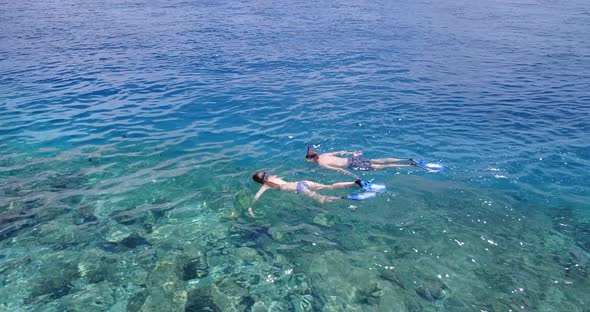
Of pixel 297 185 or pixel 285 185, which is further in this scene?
pixel 285 185

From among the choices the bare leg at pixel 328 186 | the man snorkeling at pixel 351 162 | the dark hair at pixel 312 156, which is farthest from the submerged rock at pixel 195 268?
the man snorkeling at pixel 351 162

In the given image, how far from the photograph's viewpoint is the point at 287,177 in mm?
14172

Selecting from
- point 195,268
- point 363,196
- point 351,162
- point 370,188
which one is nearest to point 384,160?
point 351,162

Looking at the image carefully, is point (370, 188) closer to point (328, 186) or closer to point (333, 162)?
point (328, 186)

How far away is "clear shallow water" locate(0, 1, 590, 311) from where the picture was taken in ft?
30.4

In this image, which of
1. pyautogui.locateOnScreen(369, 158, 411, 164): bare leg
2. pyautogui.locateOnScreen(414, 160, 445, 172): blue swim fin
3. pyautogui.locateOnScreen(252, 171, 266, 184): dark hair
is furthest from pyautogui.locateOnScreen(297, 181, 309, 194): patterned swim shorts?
pyautogui.locateOnScreen(414, 160, 445, 172): blue swim fin

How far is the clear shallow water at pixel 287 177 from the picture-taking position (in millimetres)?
9258

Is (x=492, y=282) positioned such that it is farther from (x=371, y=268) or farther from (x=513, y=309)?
(x=371, y=268)

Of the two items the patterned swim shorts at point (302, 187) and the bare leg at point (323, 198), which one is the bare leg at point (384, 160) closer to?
the bare leg at point (323, 198)

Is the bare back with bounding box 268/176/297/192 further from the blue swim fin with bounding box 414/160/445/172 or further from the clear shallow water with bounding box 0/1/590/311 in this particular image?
the blue swim fin with bounding box 414/160/445/172

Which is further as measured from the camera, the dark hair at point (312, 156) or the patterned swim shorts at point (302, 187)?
the dark hair at point (312, 156)

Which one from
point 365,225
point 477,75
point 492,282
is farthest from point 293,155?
point 477,75

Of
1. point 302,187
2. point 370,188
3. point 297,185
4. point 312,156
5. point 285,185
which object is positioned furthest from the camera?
point 312,156

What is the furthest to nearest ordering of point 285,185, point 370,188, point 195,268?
point 285,185 < point 370,188 < point 195,268
